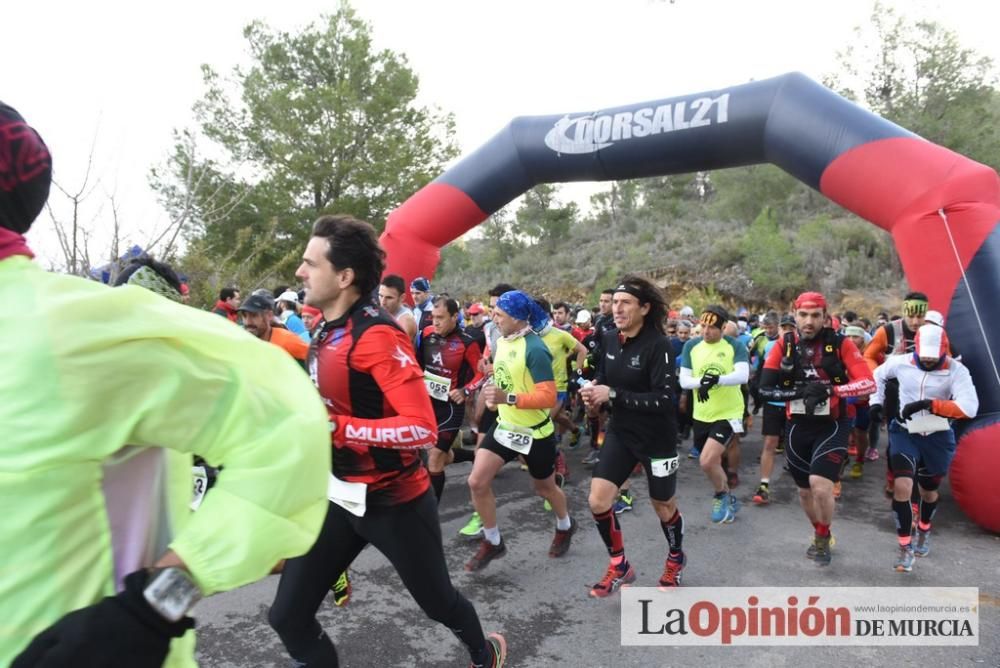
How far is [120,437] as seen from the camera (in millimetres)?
911

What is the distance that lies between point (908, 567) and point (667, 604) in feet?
6.31

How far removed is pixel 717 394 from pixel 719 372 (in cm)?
22

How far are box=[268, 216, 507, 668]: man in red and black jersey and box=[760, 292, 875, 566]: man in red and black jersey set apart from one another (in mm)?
3031

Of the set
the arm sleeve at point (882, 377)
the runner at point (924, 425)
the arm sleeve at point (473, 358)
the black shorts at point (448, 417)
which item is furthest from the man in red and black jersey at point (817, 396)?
the black shorts at point (448, 417)

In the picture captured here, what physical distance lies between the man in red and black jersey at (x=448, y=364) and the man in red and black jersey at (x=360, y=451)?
2847 millimetres

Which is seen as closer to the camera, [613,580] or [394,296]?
[613,580]

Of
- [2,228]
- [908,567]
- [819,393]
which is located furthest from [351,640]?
[908,567]

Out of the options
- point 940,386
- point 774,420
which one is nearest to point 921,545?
point 940,386

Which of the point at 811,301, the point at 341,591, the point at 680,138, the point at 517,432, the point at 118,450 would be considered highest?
the point at 680,138

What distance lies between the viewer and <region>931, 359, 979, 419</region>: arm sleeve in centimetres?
441

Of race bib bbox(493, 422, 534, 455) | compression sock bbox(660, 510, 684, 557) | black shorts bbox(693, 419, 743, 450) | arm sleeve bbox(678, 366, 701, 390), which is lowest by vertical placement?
compression sock bbox(660, 510, 684, 557)

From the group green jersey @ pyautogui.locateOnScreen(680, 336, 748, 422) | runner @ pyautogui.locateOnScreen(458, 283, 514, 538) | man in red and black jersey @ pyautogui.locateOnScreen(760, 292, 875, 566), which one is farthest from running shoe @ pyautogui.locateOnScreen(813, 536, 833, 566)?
runner @ pyautogui.locateOnScreen(458, 283, 514, 538)

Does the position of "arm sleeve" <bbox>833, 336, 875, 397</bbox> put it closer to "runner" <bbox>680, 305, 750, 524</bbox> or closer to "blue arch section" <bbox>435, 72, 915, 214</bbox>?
"runner" <bbox>680, 305, 750, 524</bbox>

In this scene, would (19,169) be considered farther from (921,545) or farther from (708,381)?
(921,545)
